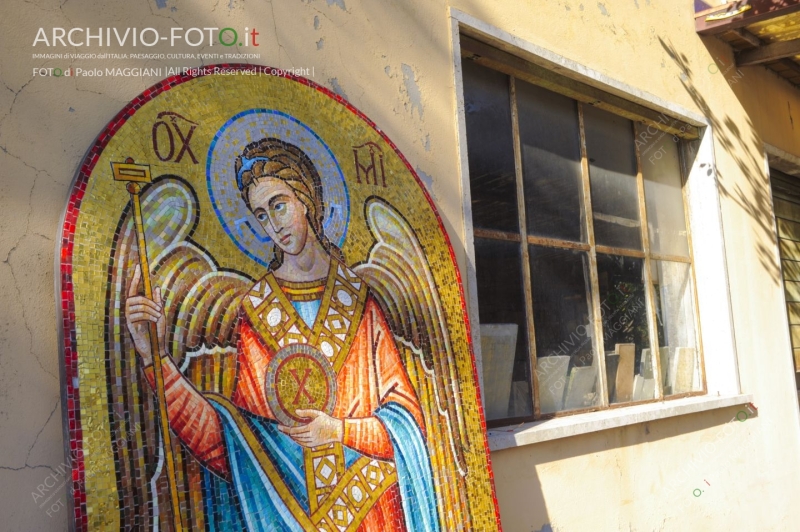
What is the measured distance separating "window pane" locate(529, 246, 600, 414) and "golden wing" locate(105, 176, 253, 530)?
1891 mm

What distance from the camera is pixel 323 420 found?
2320mm

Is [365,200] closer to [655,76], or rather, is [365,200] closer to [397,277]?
[397,277]

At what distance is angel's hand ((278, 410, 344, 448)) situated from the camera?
2.24 metres

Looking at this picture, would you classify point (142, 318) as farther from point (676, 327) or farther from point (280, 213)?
point (676, 327)

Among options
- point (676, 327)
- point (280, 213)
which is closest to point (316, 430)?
point (280, 213)

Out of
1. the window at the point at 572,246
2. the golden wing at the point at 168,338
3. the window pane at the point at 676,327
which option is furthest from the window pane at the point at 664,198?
the golden wing at the point at 168,338

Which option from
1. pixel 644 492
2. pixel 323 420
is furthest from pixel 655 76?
pixel 323 420

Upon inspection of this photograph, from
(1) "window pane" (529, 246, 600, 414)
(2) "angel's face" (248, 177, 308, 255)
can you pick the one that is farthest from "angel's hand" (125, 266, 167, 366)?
(1) "window pane" (529, 246, 600, 414)

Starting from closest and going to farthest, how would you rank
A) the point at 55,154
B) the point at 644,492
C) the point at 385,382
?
→ the point at 55,154
the point at 385,382
the point at 644,492

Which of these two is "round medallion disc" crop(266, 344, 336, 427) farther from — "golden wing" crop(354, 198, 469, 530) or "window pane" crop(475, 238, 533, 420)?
"window pane" crop(475, 238, 533, 420)

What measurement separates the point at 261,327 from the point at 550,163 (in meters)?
2.22

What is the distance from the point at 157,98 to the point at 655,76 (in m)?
3.39

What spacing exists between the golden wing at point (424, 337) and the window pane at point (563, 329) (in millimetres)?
1007

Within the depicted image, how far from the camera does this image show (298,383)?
7.51 ft
